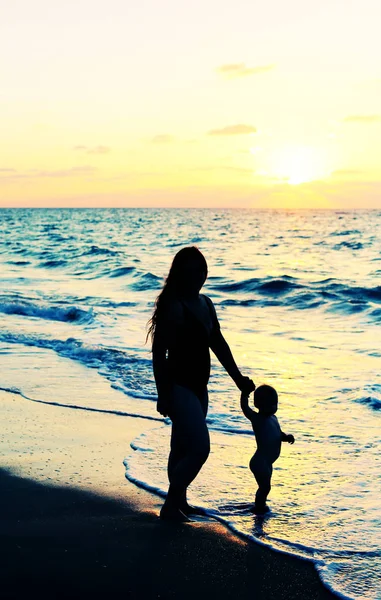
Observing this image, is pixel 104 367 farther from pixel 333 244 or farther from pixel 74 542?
pixel 333 244

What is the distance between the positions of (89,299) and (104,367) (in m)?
11.0

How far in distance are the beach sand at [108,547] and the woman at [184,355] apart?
1.60ft

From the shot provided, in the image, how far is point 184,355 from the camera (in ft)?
14.7

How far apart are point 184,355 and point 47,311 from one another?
1389cm

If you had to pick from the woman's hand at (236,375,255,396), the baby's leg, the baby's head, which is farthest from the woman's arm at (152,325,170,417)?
the baby's leg

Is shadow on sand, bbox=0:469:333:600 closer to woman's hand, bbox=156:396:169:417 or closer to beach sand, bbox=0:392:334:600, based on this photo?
beach sand, bbox=0:392:334:600

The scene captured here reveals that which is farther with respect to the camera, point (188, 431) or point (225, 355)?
point (225, 355)

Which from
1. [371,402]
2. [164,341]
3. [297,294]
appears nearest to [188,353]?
[164,341]

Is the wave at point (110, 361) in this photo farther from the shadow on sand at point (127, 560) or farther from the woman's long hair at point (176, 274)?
the woman's long hair at point (176, 274)

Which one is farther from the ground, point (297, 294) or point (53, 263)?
point (53, 263)

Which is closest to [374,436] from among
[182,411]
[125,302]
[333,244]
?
[182,411]

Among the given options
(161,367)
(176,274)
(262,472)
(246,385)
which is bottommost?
(262,472)

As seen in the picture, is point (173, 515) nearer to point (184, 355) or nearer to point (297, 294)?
point (184, 355)

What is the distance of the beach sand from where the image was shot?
369 cm
